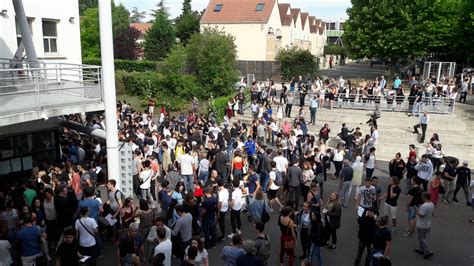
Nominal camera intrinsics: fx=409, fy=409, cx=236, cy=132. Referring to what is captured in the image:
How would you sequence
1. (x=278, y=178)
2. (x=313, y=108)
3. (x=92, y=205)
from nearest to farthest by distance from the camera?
(x=92, y=205), (x=278, y=178), (x=313, y=108)

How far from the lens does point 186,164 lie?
39.0ft

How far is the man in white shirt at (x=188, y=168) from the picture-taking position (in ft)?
38.9

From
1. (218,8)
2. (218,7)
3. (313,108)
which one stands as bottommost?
(313,108)

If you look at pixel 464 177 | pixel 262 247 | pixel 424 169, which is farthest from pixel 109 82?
pixel 464 177

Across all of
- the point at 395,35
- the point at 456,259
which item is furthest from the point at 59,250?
the point at 395,35

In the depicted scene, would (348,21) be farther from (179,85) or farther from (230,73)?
(179,85)

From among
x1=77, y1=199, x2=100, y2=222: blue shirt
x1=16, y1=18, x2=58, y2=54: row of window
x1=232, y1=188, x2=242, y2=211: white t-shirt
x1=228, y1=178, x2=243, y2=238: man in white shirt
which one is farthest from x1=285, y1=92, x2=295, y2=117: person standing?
x1=77, y1=199, x2=100, y2=222: blue shirt

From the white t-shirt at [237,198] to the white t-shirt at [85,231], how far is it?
3154mm

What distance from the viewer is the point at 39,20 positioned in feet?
48.6

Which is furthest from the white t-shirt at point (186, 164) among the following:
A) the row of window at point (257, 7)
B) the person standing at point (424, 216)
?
the row of window at point (257, 7)

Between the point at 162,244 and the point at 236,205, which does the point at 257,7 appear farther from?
the point at 162,244

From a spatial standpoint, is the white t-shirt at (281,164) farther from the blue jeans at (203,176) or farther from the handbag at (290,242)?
the handbag at (290,242)

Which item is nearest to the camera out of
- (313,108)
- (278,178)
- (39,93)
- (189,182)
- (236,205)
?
(236,205)

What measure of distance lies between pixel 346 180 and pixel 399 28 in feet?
79.0
